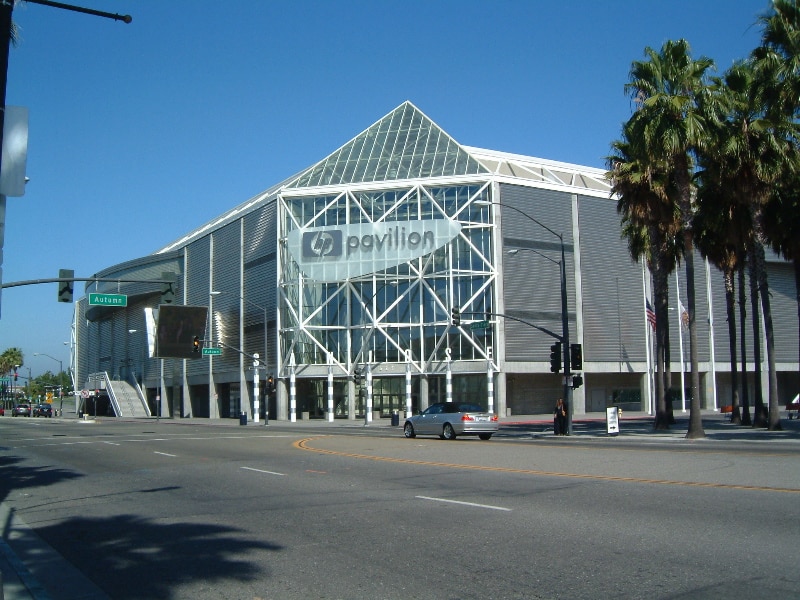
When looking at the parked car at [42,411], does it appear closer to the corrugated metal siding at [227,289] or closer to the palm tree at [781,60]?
the corrugated metal siding at [227,289]

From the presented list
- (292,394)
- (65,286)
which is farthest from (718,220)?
(292,394)

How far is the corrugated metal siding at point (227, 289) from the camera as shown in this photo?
7431cm

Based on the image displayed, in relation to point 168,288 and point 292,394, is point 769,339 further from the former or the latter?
point 292,394

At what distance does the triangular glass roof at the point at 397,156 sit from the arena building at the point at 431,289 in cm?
15

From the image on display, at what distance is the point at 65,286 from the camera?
27.4 metres

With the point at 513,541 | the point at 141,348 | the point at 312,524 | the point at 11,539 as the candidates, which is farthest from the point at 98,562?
the point at 141,348

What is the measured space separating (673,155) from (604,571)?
81.2ft

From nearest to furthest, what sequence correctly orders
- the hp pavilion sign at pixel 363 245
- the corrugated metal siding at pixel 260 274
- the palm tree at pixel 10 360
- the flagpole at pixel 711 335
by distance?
the hp pavilion sign at pixel 363 245, the corrugated metal siding at pixel 260 274, the flagpole at pixel 711 335, the palm tree at pixel 10 360

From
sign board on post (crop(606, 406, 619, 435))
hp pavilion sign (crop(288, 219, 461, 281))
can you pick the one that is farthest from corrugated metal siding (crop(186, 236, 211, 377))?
sign board on post (crop(606, 406, 619, 435))

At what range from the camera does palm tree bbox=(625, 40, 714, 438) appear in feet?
95.9

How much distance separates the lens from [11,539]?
11.0 meters

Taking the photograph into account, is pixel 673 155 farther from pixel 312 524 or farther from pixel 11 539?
pixel 11 539

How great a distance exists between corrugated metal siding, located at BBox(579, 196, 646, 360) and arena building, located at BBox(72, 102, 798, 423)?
118 millimetres

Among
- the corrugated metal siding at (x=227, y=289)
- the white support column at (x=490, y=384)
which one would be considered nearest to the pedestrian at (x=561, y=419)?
the white support column at (x=490, y=384)
